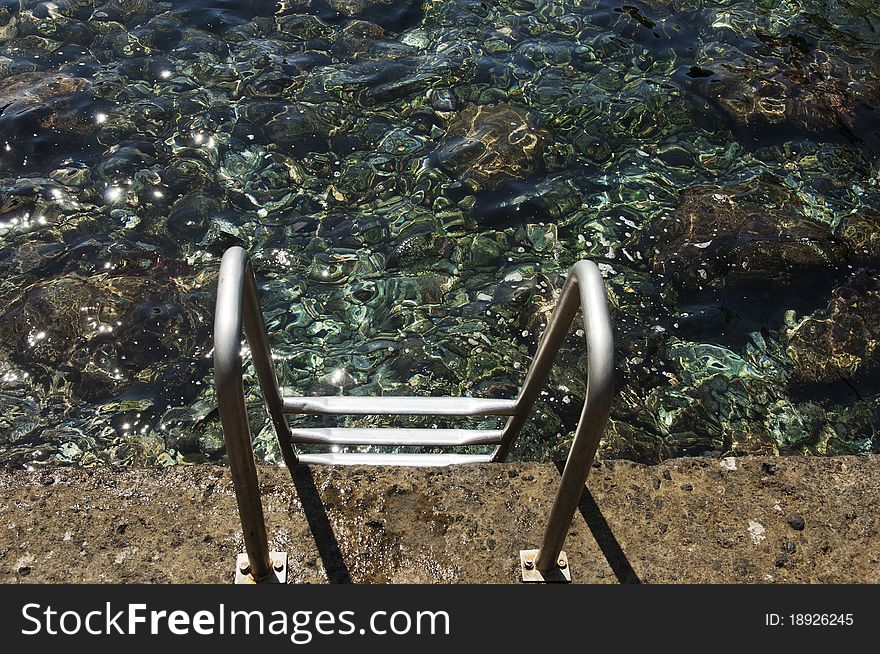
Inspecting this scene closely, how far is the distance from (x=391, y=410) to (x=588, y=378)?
104 cm

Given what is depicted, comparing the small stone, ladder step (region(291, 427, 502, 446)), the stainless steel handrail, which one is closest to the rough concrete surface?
the small stone

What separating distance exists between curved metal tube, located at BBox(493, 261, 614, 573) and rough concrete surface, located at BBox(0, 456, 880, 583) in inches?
11.4

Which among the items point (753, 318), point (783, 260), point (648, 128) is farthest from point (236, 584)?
point (648, 128)

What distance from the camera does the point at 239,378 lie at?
1.81 m

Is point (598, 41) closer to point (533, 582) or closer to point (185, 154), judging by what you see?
point (185, 154)

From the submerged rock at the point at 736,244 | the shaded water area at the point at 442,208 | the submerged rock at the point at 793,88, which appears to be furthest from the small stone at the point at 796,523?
the submerged rock at the point at 793,88

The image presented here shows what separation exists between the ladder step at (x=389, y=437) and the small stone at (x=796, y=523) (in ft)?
3.42

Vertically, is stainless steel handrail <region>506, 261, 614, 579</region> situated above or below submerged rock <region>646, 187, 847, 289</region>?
above

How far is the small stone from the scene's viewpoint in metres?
2.66

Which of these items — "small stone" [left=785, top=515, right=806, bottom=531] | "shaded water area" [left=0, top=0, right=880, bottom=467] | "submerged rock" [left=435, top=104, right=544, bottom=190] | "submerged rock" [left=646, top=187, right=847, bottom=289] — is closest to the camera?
"small stone" [left=785, top=515, right=806, bottom=531]

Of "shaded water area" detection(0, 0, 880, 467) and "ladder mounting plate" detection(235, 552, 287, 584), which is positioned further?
"shaded water area" detection(0, 0, 880, 467)

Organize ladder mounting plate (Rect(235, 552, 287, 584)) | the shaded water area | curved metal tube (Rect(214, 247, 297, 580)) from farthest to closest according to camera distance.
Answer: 1. the shaded water area
2. ladder mounting plate (Rect(235, 552, 287, 584))
3. curved metal tube (Rect(214, 247, 297, 580))

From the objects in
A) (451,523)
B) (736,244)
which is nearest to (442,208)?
(736,244)

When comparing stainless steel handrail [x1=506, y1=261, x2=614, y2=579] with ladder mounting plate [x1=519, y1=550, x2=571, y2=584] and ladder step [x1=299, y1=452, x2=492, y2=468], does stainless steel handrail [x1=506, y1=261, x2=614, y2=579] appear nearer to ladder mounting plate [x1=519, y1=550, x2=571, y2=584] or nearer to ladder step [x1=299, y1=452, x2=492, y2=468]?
ladder mounting plate [x1=519, y1=550, x2=571, y2=584]
